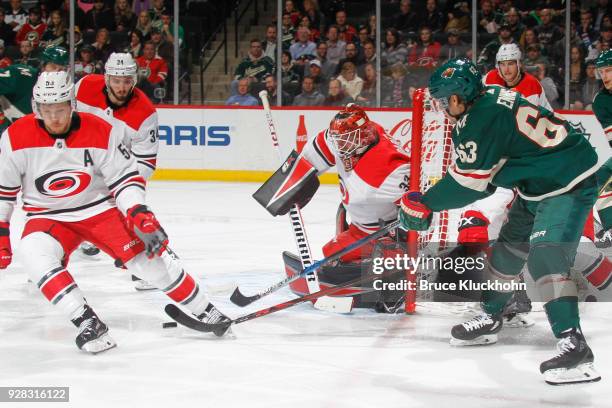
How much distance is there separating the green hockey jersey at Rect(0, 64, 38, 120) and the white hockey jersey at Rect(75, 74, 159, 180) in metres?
0.98

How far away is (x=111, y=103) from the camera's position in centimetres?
487

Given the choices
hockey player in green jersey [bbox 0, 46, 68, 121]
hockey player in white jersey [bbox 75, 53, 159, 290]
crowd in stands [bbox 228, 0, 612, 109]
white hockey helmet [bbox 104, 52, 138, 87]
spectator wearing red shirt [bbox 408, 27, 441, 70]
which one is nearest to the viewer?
white hockey helmet [bbox 104, 52, 138, 87]

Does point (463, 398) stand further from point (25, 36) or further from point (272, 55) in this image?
point (25, 36)

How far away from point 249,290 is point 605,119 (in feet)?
6.22

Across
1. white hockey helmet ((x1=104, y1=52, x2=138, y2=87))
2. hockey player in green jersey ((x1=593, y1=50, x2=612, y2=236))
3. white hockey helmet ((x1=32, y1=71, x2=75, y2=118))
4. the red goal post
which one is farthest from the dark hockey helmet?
white hockey helmet ((x1=104, y1=52, x2=138, y2=87))

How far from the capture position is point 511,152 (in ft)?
10.4

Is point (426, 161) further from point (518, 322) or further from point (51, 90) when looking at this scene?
point (51, 90)

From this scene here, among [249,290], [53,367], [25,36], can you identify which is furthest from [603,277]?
[25,36]

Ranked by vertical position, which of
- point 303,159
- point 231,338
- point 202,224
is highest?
point 303,159

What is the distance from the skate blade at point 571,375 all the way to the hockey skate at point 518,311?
75 cm

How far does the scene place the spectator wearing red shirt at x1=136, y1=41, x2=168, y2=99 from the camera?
908cm

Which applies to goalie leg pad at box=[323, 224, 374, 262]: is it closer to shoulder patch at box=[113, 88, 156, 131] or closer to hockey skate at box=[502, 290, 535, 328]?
hockey skate at box=[502, 290, 535, 328]

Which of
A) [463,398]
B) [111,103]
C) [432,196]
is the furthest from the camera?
[111,103]

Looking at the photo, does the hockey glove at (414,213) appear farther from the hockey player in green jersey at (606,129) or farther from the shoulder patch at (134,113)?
the shoulder patch at (134,113)
